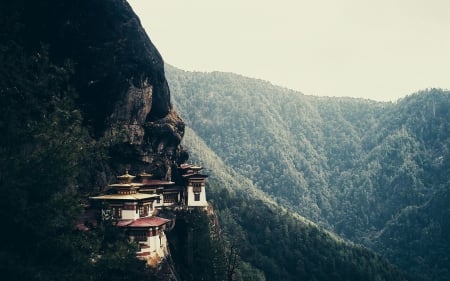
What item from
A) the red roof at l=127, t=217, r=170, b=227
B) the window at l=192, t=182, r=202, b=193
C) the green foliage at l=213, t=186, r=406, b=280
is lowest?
the green foliage at l=213, t=186, r=406, b=280

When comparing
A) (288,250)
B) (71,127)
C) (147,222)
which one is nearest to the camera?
(71,127)

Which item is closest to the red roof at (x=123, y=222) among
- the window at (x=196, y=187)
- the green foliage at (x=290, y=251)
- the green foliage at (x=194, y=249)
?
the green foliage at (x=194, y=249)

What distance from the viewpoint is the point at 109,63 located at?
45.3 meters

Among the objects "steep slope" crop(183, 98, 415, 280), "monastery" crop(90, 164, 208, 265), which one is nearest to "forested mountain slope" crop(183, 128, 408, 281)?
"steep slope" crop(183, 98, 415, 280)

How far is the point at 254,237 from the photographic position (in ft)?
415

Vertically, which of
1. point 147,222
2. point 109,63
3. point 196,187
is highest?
point 109,63

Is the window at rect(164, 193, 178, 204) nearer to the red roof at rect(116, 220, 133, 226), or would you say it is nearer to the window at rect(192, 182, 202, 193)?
the window at rect(192, 182, 202, 193)

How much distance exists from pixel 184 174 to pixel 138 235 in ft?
57.7

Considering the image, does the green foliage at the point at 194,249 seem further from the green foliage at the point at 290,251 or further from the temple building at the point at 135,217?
the green foliage at the point at 290,251

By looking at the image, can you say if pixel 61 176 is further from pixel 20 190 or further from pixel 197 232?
pixel 197 232

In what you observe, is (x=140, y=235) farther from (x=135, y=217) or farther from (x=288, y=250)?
(x=288, y=250)

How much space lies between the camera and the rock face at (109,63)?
4297 cm

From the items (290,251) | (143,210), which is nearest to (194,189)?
(143,210)

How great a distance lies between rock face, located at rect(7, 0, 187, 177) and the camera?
43.0 meters
